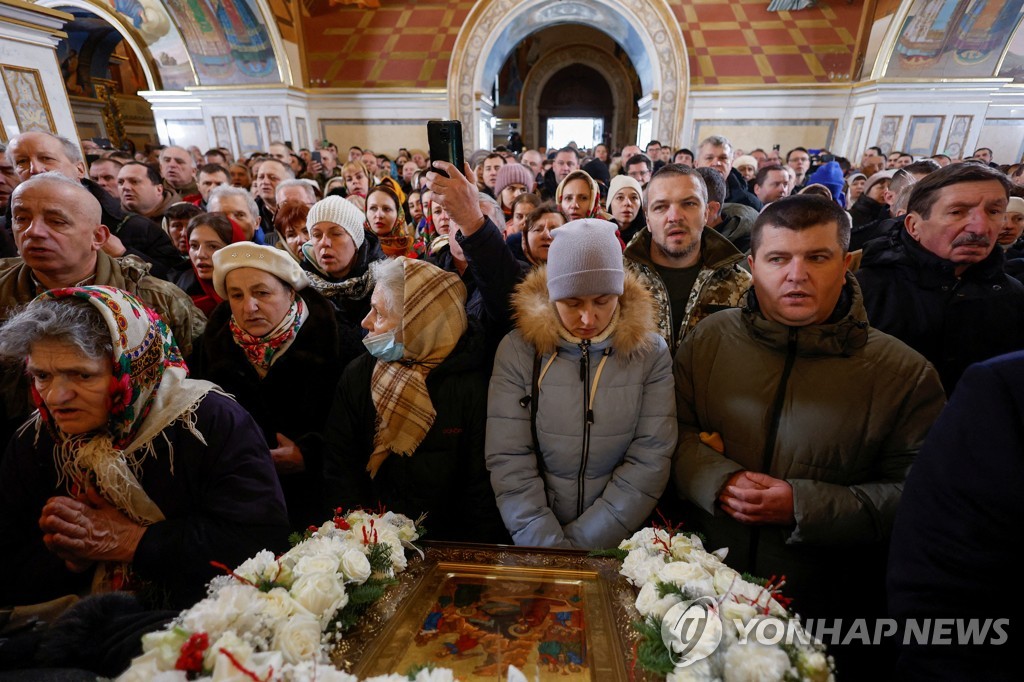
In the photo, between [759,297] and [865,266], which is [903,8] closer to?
[865,266]

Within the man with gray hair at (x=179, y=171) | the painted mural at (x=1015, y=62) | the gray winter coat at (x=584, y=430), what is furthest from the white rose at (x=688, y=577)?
the painted mural at (x=1015, y=62)

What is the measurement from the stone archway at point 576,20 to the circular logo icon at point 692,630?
14.9 meters

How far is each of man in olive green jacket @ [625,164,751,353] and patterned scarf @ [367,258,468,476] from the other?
1117 millimetres

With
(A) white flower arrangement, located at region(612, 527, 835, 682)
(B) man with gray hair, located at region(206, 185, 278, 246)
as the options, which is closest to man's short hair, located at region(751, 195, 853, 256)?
(A) white flower arrangement, located at region(612, 527, 835, 682)

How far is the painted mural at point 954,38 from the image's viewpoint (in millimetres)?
11555

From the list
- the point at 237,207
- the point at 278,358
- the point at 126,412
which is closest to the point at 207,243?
the point at 237,207

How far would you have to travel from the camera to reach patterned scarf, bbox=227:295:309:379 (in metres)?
2.36

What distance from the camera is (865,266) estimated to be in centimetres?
252

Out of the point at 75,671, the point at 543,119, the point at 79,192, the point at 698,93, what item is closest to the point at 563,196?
the point at 79,192

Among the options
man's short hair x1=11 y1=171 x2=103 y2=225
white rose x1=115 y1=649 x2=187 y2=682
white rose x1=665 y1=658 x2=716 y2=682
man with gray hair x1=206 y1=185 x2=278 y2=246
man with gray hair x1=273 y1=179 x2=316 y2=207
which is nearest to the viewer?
white rose x1=115 y1=649 x2=187 y2=682

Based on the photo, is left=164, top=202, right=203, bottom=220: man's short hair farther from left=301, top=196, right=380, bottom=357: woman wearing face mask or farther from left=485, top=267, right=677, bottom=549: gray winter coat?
left=485, top=267, right=677, bottom=549: gray winter coat

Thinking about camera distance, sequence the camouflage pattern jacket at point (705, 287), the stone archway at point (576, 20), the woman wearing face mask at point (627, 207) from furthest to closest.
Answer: the stone archway at point (576, 20)
the woman wearing face mask at point (627, 207)
the camouflage pattern jacket at point (705, 287)

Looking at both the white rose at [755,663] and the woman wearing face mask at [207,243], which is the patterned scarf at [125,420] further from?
the white rose at [755,663]

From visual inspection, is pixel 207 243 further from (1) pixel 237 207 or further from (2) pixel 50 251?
(2) pixel 50 251
